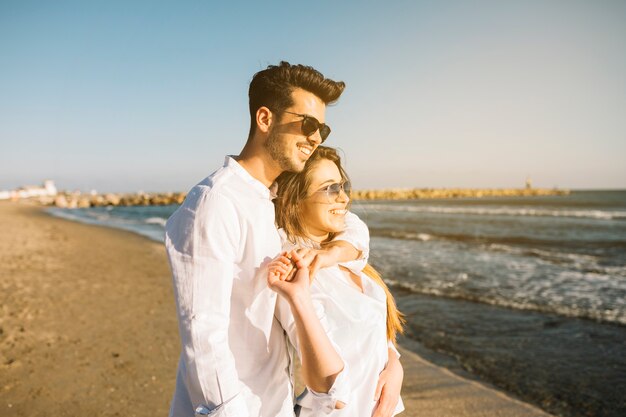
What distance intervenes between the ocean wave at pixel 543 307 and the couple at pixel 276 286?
7082 millimetres

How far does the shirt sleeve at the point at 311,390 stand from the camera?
1594mm

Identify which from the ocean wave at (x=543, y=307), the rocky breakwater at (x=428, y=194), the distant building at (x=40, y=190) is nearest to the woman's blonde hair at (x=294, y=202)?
the ocean wave at (x=543, y=307)

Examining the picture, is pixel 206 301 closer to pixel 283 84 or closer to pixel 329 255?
pixel 329 255

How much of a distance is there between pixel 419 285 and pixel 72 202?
227 ft

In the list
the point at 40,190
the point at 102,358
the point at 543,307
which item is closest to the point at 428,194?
the point at 543,307

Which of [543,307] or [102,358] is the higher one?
[543,307]

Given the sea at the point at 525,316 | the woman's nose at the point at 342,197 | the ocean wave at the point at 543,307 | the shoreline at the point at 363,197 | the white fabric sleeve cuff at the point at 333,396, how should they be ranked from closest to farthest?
the white fabric sleeve cuff at the point at 333,396 → the woman's nose at the point at 342,197 → the sea at the point at 525,316 → the ocean wave at the point at 543,307 → the shoreline at the point at 363,197

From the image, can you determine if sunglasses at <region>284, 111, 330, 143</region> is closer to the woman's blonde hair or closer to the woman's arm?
the woman's blonde hair

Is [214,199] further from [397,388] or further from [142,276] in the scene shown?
[142,276]

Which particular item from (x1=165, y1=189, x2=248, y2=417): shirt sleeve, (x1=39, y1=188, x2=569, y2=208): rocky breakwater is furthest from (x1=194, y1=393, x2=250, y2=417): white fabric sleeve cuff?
(x1=39, y1=188, x2=569, y2=208): rocky breakwater

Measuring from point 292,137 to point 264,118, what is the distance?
0.16m

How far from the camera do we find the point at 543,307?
809 centimetres

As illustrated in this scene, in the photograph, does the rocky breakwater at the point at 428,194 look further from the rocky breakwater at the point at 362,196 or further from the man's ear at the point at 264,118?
the man's ear at the point at 264,118

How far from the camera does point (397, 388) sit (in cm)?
200
